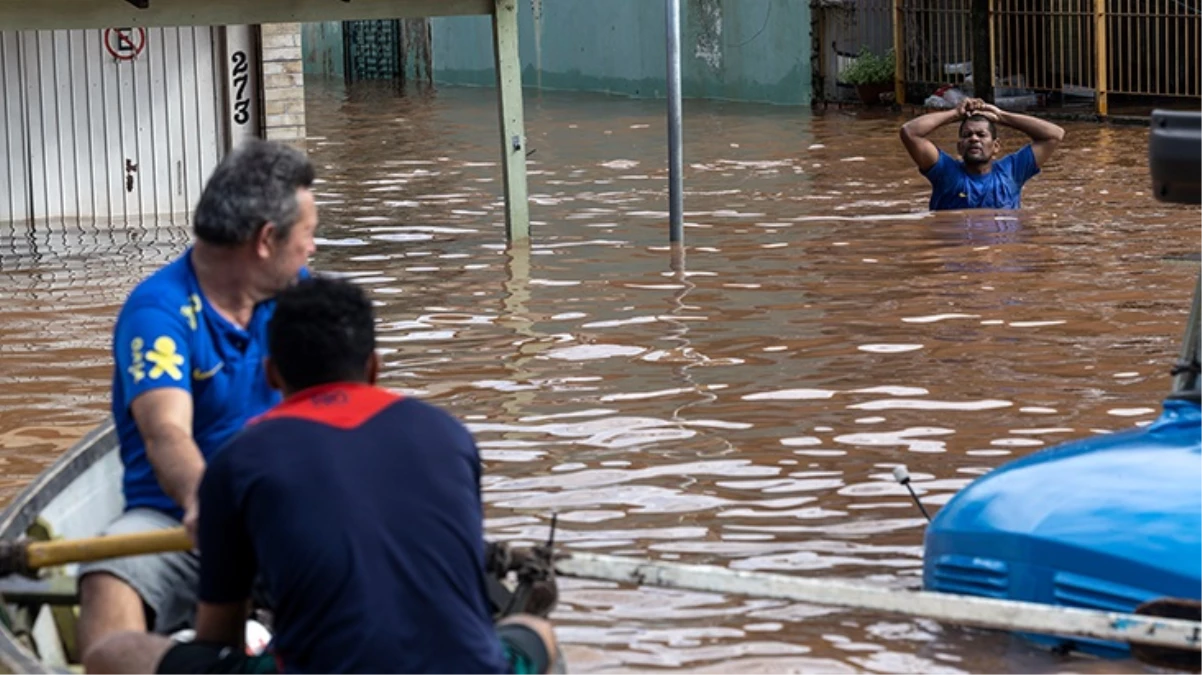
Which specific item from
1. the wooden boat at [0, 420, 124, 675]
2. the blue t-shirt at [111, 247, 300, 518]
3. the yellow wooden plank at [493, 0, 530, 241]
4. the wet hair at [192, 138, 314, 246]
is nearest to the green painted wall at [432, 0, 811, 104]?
the yellow wooden plank at [493, 0, 530, 241]

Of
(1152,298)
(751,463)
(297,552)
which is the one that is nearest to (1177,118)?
(297,552)

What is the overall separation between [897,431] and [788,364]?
166cm

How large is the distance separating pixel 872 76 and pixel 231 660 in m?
26.0

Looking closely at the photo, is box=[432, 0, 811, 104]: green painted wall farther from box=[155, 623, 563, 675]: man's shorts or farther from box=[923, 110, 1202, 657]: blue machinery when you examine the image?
box=[155, 623, 563, 675]: man's shorts

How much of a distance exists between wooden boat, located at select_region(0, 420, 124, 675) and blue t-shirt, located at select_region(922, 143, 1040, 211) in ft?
31.5

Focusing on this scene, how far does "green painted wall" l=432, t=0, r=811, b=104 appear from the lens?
104ft

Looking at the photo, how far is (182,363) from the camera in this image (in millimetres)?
5215

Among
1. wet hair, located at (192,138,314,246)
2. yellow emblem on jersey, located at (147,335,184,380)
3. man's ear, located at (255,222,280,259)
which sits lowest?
yellow emblem on jersey, located at (147,335,184,380)

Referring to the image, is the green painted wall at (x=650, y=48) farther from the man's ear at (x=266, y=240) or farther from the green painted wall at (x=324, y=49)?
the man's ear at (x=266, y=240)

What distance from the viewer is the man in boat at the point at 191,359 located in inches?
201

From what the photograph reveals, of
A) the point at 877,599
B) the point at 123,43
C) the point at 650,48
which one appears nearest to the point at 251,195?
the point at 877,599

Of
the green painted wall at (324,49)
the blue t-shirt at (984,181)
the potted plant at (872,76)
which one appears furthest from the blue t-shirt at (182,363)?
the green painted wall at (324,49)

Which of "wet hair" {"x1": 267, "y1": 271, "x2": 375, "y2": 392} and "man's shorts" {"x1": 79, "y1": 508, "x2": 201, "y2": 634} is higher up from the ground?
"wet hair" {"x1": 267, "y1": 271, "x2": 375, "y2": 392}

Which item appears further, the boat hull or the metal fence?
the metal fence
